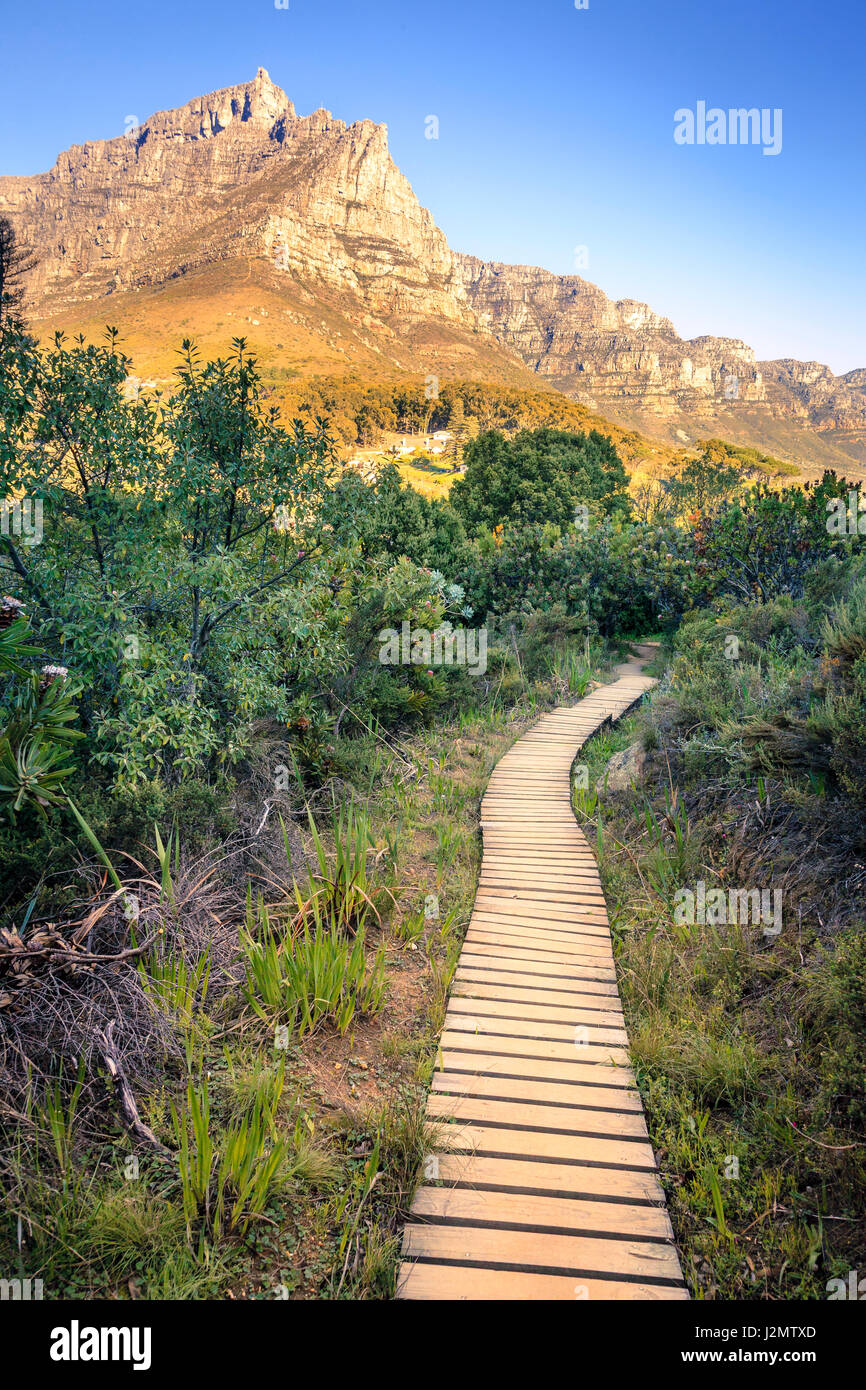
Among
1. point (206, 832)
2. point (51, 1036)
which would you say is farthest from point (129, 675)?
point (51, 1036)

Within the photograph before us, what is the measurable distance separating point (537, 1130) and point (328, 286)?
364 ft

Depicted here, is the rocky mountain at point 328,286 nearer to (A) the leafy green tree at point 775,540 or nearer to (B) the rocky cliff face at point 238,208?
(B) the rocky cliff face at point 238,208

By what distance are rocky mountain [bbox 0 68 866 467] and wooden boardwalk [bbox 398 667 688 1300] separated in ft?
199

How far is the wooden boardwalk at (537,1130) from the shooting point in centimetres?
241

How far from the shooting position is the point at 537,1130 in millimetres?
3018

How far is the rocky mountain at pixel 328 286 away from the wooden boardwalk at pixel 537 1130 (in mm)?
60584

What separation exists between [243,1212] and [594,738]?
7.06 metres

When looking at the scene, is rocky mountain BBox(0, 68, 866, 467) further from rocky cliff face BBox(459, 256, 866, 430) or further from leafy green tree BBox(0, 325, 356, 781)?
leafy green tree BBox(0, 325, 356, 781)

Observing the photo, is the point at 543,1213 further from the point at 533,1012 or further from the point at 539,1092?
the point at 533,1012

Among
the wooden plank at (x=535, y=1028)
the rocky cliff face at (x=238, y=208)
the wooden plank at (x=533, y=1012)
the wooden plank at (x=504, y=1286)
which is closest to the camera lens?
the wooden plank at (x=504, y=1286)

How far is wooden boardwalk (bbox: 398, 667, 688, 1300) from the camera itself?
2.41m

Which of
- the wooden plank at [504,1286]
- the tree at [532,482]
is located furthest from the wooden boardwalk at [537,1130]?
the tree at [532,482]

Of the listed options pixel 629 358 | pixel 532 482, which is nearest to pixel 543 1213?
pixel 532 482

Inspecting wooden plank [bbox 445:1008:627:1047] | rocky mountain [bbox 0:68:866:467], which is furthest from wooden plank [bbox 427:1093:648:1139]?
rocky mountain [bbox 0:68:866:467]
